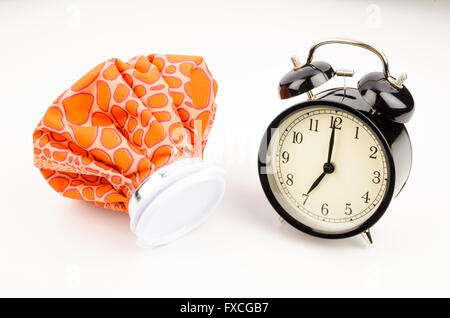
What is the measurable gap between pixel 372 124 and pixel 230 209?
24.0 inches

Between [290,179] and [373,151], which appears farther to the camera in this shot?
[290,179]

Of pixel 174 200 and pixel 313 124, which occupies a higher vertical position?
pixel 313 124

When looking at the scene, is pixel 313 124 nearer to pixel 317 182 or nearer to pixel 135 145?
pixel 317 182

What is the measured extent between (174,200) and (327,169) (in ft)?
1.65

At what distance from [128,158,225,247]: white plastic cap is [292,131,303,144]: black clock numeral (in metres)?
0.26

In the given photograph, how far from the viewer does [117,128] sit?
1.79 meters

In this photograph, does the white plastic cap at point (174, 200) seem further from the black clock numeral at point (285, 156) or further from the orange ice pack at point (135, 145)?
the black clock numeral at point (285, 156)

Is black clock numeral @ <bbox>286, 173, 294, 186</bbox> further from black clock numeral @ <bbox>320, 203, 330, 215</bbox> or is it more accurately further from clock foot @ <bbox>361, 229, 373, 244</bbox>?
clock foot @ <bbox>361, 229, 373, 244</bbox>

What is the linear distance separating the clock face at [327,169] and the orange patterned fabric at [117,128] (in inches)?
12.9

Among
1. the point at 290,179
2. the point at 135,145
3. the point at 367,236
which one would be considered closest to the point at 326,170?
the point at 290,179

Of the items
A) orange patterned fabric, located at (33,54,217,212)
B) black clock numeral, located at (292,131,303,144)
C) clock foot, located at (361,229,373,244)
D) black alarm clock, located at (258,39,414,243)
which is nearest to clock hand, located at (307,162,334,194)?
black alarm clock, located at (258,39,414,243)

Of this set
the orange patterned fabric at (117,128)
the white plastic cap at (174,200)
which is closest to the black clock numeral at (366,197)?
the white plastic cap at (174,200)

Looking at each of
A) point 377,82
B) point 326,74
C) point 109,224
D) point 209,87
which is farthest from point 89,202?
point 377,82

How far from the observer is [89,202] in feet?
6.59
